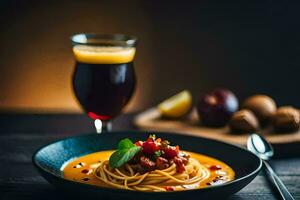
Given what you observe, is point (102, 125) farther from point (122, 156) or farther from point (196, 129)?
point (122, 156)

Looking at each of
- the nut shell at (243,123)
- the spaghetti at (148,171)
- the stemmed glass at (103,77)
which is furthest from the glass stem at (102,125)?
the nut shell at (243,123)

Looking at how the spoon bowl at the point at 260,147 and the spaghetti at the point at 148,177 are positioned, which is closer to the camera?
the spaghetti at the point at 148,177

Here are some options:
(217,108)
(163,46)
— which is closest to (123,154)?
(217,108)

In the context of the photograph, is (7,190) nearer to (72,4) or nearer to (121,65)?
(121,65)

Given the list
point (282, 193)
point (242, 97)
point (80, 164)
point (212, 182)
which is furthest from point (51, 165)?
point (242, 97)

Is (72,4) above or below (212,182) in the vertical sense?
above

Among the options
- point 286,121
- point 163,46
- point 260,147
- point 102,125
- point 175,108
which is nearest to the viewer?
point 260,147

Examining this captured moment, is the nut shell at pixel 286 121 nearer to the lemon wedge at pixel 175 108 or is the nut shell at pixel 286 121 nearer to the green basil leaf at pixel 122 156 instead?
the lemon wedge at pixel 175 108
